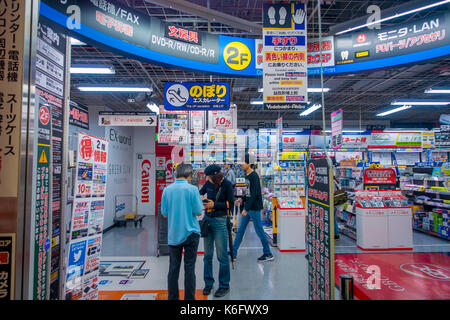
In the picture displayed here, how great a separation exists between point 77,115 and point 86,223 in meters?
1.62

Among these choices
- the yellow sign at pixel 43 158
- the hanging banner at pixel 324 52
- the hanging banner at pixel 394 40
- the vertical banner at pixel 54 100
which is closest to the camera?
the yellow sign at pixel 43 158

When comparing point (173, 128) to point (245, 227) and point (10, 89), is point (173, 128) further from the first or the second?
point (10, 89)

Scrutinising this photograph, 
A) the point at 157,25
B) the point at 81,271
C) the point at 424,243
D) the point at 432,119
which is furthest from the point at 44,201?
the point at 432,119

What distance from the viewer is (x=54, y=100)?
8.49 feet

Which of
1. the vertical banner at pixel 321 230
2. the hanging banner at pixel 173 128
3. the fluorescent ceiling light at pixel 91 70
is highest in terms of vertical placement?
the fluorescent ceiling light at pixel 91 70

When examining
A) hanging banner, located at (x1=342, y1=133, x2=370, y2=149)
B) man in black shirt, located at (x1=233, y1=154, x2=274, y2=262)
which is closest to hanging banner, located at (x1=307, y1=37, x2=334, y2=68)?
man in black shirt, located at (x1=233, y1=154, x2=274, y2=262)

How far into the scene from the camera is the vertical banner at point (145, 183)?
36.7 feet

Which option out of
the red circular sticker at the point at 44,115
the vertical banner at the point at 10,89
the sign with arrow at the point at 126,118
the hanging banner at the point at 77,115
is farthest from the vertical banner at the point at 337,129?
the vertical banner at the point at 10,89

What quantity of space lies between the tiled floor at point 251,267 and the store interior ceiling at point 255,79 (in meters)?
3.33

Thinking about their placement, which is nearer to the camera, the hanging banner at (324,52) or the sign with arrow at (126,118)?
the hanging banner at (324,52)

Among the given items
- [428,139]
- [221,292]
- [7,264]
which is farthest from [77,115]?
[428,139]

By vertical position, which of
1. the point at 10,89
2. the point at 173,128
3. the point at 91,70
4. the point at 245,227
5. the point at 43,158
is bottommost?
the point at 245,227

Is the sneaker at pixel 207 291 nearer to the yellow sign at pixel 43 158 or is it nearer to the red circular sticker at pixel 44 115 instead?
the yellow sign at pixel 43 158

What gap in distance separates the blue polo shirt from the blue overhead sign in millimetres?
2916
